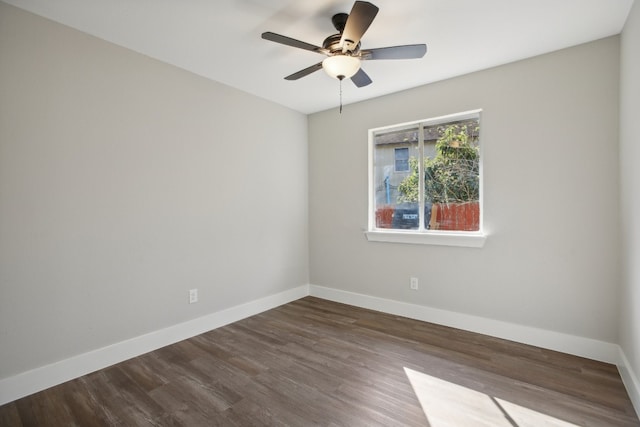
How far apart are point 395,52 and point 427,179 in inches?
63.5

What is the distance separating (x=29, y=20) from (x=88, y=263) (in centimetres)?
165

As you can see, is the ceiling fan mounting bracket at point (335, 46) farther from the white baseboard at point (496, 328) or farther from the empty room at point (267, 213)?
the white baseboard at point (496, 328)

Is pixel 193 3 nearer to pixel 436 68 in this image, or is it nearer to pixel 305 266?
pixel 436 68

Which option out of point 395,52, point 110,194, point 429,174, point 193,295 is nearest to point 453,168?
point 429,174

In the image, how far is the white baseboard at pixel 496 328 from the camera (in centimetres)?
236

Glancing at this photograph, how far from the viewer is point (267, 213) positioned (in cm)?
364

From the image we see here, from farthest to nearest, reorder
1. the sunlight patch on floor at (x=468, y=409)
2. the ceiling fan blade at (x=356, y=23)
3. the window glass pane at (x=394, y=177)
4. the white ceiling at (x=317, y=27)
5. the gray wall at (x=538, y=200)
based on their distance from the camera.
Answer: the window glass pane at (x=394, y=177), the gray wall at (x=538, y=200), the white ceiling at (x=317, y=27), the sunlight patch on floor at (x=468, y=409), the ceiling fan blade at (x=356, y=23)

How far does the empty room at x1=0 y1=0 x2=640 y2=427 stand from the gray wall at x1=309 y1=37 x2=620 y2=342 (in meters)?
0.02

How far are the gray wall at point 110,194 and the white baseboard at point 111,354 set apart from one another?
57 millimetres

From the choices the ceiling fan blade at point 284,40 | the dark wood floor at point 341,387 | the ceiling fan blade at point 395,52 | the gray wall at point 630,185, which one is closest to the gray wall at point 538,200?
the gray wall at point 630,185

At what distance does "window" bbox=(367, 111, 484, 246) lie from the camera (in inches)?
119

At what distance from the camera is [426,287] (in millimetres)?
3211

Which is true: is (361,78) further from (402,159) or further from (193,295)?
(193,295)

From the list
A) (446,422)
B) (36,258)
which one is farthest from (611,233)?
(36,258)
